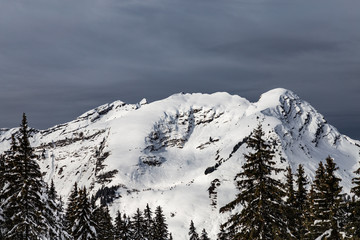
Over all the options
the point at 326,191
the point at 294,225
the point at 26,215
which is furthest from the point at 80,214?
the point at 326,191

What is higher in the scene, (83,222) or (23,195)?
(83,222)

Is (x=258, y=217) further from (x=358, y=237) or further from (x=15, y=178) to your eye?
(x=15, y=178)

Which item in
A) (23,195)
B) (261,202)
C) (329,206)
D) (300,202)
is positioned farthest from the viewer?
(300,202)

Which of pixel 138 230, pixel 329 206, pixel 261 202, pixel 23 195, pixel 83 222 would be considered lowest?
pixel 261 202

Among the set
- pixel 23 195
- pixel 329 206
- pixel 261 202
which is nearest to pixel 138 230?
pixel 23 195

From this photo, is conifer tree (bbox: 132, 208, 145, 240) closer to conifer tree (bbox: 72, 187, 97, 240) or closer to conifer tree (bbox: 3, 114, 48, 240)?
conifer tree (bbox: 72, 187, 97, 240)

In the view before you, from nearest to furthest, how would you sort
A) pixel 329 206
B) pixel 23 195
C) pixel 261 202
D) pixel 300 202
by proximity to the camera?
pixel 261 202 < pixel 23 195 < pixel 329 206 < pixel 300 202

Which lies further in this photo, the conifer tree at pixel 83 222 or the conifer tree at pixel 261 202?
the conifer tree at pixel 83 222

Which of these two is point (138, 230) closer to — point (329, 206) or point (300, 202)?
point (300, 202)

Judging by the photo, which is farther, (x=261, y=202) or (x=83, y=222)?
(x=83, y=222)

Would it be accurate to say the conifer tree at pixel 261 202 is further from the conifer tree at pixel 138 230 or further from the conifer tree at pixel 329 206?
the conifer tree at pixel 138 230

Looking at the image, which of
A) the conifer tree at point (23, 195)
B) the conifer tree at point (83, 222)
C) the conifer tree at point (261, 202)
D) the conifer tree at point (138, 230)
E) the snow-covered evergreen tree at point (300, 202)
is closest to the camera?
the conifer tree at point (261, 202)

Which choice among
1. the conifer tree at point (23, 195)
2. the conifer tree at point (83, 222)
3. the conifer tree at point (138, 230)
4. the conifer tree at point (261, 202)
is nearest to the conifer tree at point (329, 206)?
the conifer tree at point (261, 202)

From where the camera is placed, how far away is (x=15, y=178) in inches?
1025
